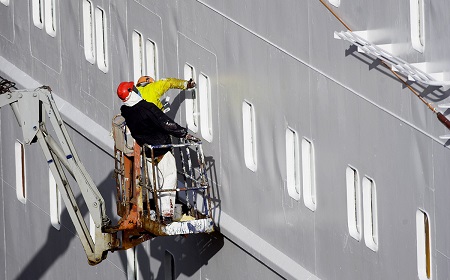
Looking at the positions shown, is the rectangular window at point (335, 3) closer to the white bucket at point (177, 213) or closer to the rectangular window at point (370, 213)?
the rectangular window at point (370, 213)

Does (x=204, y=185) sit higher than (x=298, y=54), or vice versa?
(x=298, y=54)

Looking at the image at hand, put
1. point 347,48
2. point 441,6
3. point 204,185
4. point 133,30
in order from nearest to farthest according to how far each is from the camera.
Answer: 1. point 441,6
2. point 347,48
3. point 204,185
4. point 133,30

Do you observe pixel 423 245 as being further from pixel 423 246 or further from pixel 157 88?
pixel 157 88

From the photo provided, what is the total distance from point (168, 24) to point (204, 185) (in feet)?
5.15

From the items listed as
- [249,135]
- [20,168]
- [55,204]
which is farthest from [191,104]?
[20,168]

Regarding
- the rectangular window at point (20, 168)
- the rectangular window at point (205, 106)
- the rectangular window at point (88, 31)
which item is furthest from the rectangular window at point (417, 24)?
the rectangular window at point (20, 168)

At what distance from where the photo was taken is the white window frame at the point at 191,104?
15930 millimetres

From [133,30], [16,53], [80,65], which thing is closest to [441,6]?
[133,30]

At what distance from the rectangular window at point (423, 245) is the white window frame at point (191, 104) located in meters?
2.96

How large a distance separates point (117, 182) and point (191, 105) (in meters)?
0.84

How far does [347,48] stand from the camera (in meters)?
14.0

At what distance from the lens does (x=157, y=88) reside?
15.4 meters

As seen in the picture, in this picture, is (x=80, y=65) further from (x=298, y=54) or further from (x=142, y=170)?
(x=298, y=54)

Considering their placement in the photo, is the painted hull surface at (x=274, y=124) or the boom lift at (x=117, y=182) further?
the boom lift at (x=117, y=182)
